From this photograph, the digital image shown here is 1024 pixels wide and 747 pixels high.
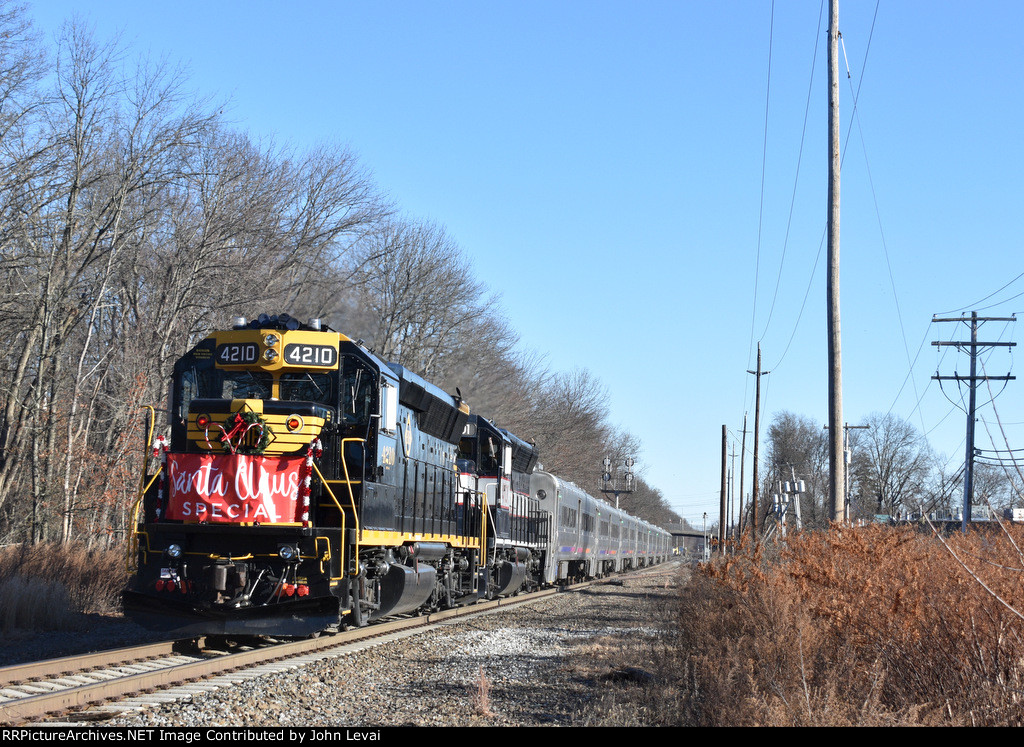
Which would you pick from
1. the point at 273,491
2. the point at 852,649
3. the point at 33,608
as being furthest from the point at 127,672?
the point at 852,649

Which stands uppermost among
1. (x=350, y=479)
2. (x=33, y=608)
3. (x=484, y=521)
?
(x=350, y=479)

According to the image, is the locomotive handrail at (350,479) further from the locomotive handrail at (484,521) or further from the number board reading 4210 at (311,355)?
the locomotive handrail at (484,521)

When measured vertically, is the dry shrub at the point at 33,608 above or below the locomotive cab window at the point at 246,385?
below

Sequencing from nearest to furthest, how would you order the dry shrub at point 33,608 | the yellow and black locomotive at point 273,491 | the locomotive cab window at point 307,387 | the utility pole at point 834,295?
the yellow and black locomotive at point 273,491
the locomotive cab window at point 307,387
the dry shrub at point 33,608
the utility pole at point 834,295

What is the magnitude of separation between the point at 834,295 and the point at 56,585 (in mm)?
13432

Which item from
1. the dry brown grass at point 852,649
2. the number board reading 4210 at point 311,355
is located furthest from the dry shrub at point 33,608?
the dry brown grass at point 852,649

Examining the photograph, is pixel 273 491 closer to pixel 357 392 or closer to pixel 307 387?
pixel 307 387

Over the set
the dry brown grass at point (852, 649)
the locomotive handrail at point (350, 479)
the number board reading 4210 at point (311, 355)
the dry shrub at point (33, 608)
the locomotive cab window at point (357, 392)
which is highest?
the number board reading 4210 at point (311, 355)

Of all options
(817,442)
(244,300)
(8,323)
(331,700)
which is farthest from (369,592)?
(817,442)

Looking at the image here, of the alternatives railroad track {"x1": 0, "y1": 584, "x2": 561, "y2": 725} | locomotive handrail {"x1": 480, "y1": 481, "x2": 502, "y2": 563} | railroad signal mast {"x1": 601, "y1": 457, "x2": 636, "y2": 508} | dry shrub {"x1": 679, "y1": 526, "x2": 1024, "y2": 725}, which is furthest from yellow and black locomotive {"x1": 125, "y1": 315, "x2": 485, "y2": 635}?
railroad signal mast {"x1": 601, "y1": 457, "x2": 636, "y2": 508}

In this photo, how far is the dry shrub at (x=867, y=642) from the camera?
6.70 metres

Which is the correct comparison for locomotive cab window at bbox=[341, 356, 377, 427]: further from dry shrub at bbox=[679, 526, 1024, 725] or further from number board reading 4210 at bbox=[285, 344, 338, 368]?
dry shrub at bbox=[679, 526, 1024, 725]

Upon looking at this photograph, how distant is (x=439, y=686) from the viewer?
30.2ft

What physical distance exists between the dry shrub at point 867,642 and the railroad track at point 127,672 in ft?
14.7
